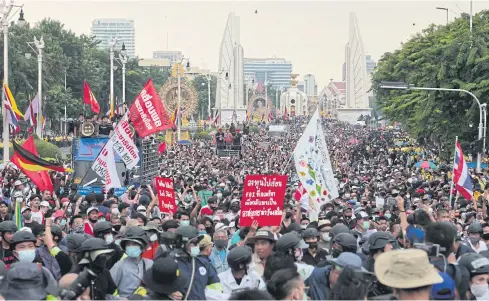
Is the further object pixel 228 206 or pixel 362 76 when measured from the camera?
pixel 362 76

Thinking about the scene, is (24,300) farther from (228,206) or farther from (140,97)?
(140,97)

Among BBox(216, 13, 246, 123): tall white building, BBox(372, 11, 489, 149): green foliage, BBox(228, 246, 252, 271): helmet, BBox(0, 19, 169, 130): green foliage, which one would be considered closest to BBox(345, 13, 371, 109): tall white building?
BBox(216, 13, 246, 123): tall white building

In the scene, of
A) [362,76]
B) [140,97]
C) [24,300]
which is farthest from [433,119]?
[362,76]

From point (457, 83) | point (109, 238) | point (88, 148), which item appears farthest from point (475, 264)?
point (457, 83)

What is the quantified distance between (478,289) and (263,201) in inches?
138

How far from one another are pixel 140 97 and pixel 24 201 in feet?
13.6

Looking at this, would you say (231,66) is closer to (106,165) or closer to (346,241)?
(106,165)

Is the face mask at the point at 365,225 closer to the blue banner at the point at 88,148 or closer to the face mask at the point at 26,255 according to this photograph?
the face mask at the point at 26,255

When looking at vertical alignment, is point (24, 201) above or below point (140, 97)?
below

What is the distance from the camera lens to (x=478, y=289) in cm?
748

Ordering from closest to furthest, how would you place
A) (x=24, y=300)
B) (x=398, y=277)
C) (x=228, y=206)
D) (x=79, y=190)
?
1. (x=398, y=277)
2. (x=24, y=300)
3. (x=228, y=206)
4. (x=79, y=190)

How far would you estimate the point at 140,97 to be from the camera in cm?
2184

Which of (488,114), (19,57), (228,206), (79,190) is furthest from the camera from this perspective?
(19,57)

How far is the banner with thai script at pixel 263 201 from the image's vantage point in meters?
10.5
